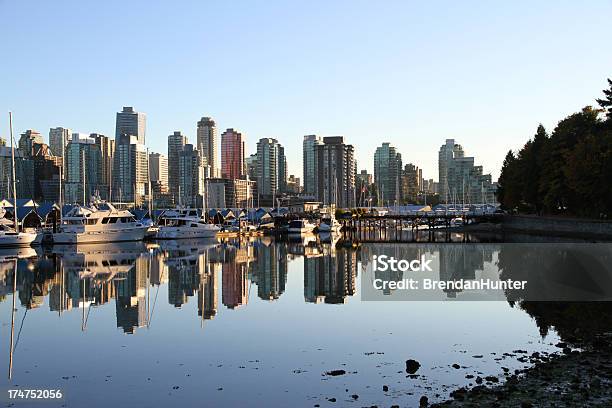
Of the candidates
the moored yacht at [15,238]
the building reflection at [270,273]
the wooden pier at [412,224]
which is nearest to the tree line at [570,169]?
the wooden pier at [412,224]

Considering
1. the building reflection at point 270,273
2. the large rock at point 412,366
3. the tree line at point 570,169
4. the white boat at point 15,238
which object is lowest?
the building reflection at point 270,273

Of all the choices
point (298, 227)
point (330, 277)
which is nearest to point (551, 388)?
point (330, 277)

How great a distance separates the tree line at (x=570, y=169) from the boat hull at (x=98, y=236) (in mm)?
57480

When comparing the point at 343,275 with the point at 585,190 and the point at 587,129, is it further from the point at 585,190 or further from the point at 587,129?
the point at 587,129

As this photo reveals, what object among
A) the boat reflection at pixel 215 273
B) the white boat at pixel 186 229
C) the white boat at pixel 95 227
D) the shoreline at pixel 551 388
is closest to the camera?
the shoreline at pixel 551 388

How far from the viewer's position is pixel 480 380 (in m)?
18.2

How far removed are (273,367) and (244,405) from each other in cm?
390

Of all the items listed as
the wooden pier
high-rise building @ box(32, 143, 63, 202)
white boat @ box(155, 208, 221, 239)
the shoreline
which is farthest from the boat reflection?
high-rise building @ box(32, 143, 63, 202)

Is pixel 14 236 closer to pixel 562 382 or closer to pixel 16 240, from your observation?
pixel 16 240

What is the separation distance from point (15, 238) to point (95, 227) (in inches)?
434

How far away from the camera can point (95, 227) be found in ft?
273

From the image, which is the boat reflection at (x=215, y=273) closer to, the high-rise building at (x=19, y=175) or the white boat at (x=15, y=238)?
the white boat at (x=15, y=238)

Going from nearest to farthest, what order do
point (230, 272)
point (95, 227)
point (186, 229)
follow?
point (230, 272), point (95, 227), point (186, 229)

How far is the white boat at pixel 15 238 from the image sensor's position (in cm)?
7356
